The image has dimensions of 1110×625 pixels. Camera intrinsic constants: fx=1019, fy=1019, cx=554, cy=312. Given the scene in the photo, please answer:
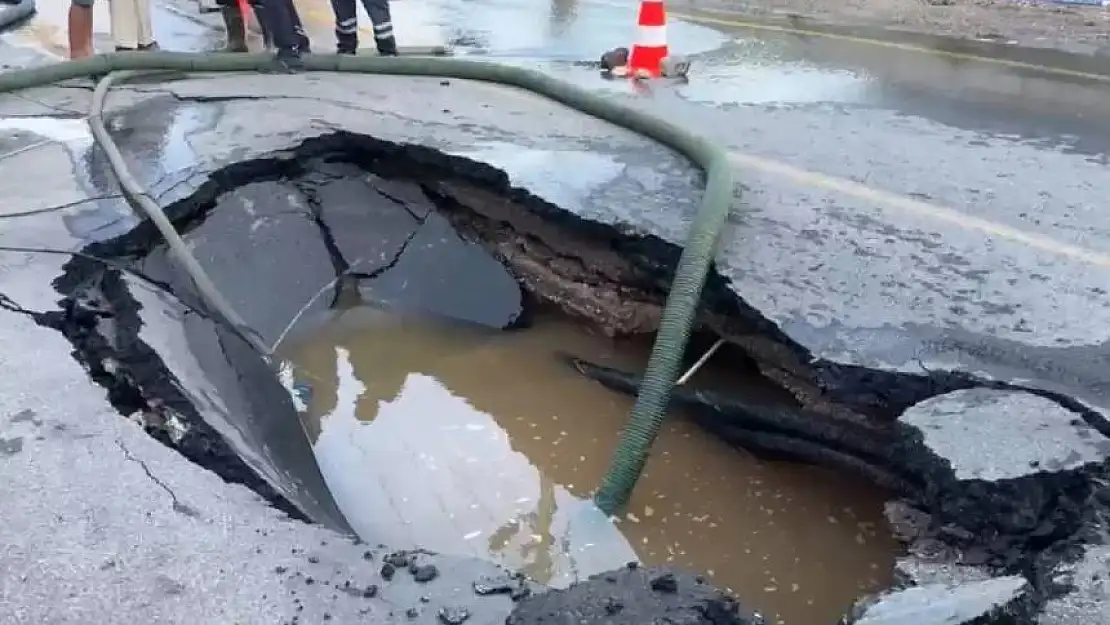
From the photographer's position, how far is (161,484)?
2350 mm

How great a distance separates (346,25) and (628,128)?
8.57 feet

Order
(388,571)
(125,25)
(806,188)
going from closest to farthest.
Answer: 1. (388,571)
2. (806,188)
3. (125,25)

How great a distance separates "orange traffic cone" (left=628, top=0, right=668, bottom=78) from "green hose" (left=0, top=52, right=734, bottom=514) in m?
1.32

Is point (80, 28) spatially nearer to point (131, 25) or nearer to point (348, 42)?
point (131, 25)

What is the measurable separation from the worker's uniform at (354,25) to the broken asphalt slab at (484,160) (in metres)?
0.68

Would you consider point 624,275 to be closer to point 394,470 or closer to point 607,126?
point 394,470

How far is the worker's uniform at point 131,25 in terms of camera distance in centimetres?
702

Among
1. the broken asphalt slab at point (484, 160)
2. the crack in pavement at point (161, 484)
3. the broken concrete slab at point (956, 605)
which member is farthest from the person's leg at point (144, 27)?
the broken concrete slab at point (956, 605)

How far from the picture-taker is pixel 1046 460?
96.9 inches

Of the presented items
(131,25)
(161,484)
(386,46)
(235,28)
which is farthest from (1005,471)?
(131,25)

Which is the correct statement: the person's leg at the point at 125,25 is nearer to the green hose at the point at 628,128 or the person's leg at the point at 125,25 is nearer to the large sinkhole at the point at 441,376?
the green hose at the point at 628,128

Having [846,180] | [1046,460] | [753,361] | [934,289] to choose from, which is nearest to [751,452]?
[753,361]

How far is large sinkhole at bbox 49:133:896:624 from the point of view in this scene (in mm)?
2953

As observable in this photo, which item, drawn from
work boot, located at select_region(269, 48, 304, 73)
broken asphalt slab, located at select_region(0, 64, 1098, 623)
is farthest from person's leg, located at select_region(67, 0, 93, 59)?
work boot, located at select_region(269, 48, 304, 73)
